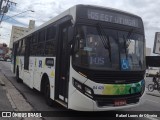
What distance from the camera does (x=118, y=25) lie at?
29.6 ft

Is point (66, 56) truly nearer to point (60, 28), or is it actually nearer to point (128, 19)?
point (60, 28)

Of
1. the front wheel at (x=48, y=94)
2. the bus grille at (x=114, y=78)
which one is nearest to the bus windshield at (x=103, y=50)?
the bus grille at (x=114, y=78)

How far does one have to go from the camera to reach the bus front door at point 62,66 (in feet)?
29.7

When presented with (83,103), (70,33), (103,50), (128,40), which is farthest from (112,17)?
(83,103)

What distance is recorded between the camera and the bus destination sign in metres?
8.77

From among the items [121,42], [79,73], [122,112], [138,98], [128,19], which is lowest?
[122,112]

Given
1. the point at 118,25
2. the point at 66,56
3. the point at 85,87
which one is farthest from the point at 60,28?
the point at 85,87

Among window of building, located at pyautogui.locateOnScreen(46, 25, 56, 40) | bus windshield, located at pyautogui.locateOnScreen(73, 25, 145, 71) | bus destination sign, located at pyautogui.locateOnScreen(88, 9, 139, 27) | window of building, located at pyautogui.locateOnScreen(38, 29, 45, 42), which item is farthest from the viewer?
window of building, located at pyautogui.locateOnScreen(38, 29, 45, 42)

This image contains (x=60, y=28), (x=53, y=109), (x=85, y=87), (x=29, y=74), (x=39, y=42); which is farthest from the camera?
(x=29, y=74)

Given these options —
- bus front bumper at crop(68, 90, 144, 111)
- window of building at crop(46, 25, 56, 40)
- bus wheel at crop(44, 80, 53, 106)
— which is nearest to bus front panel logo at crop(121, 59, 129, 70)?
bus front bumper at crop(68, 90, 144, 111)

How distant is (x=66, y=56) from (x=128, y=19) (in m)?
Result: 2.15

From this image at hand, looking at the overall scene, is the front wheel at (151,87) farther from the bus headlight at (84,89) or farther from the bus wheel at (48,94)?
the bus headlight at (84,89)

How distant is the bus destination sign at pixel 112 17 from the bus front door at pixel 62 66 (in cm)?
108

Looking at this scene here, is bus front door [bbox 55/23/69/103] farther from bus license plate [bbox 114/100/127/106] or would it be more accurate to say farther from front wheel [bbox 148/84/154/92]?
front wheel [bbox 148/84/154/92]
